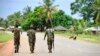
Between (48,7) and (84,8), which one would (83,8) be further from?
(48,7)

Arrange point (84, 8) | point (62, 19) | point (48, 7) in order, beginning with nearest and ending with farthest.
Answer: point (84, 8) < point (48, 7) < point (62, 19)

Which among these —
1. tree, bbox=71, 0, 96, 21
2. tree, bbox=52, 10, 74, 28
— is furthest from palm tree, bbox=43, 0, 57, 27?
tree, bbox=52, 10, 74, 28

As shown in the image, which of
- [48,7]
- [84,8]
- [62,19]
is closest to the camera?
[84,8]

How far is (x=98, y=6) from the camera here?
224 ft

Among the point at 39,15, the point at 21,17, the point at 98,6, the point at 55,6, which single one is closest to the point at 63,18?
the point at 39,15

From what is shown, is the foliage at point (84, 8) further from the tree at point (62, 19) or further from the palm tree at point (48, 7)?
the tree at point (62, 19)

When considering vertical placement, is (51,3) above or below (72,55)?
above

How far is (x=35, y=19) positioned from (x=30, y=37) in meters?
112

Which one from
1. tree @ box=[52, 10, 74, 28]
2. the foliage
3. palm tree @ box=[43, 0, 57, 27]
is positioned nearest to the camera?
the foliage

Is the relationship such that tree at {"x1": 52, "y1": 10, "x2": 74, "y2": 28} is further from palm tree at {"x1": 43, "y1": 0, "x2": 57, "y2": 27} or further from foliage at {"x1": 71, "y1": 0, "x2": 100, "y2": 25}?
foliage at {"x1": 71, "y1": 0, "x2": 100, "y2": 25}

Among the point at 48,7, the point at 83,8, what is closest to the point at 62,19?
the point at 48,7

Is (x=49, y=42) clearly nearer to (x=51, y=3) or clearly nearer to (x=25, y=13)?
(x=51, y=3)

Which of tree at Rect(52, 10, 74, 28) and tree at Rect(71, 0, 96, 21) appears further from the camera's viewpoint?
tree at Rect(52, 10, 74, 28)

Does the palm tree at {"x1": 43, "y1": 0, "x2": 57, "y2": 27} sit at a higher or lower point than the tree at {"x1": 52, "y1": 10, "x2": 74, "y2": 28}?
higher
